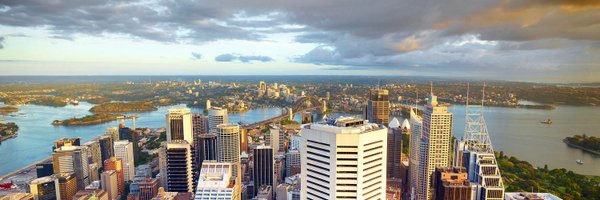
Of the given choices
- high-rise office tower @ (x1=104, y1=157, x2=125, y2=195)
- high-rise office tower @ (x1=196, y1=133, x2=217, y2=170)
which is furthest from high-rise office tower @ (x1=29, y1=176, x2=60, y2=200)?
high-rise office tower @ (x1=196, y1=133, x2=217, y2=170)

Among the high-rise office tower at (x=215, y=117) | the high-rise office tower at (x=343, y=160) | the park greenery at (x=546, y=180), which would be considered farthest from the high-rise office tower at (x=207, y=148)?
the park greenery at (x=546, y=180)

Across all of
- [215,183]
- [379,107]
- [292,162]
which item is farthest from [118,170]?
[379,107]

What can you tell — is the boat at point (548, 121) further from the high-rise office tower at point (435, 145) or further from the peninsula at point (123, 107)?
the peninsula at point (123, 107)

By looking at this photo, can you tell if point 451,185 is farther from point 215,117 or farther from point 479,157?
point 215,117

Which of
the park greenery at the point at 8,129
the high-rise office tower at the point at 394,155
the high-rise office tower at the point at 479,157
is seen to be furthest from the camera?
the high-rise office tower at the point at 394,155

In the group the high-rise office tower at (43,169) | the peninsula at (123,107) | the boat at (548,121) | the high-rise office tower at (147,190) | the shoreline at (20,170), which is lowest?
the high-rise office tower at (147,190)

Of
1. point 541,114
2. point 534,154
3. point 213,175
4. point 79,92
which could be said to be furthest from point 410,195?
point 79,92

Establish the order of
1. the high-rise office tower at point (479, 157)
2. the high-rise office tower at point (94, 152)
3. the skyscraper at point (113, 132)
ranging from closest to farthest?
1. the high-rise office tower at point (479, 157)
2. the high-rise office tower at point (94, 152)
3. the skyscraper at point (113, 132)
